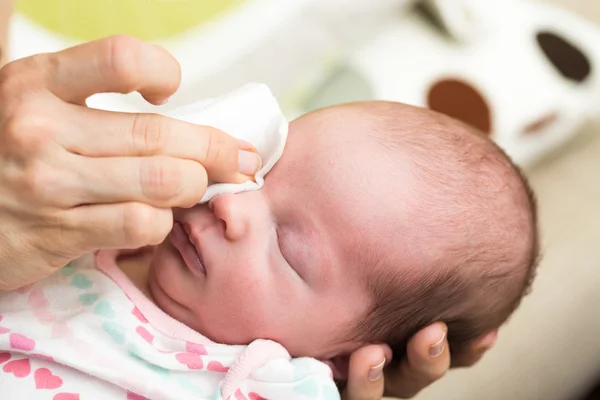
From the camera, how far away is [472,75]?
1956mm

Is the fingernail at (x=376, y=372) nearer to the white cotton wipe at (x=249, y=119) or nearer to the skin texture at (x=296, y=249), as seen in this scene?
the skin texture at (x=296, y=249)

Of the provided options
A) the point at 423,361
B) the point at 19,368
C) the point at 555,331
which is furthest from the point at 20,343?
the point at 555,331

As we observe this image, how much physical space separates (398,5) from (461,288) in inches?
50.4

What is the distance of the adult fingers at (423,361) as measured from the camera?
1.03m

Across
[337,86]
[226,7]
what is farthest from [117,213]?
[337,86]

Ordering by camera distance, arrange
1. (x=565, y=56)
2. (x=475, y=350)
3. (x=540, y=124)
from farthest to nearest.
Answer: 1. (x=565, y=56)
2. (x=540, y=124)
3. (x=475, y=350)

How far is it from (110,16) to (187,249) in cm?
85

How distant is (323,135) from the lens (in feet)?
3.37

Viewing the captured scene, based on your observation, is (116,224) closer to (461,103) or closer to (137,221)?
(137,221)

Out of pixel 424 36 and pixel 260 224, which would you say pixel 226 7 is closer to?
pixel 424 36

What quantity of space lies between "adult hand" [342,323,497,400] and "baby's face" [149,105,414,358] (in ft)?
0.26

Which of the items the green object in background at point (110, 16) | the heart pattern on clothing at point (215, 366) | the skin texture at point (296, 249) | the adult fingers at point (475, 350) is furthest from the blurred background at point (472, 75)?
the heart pattern on clothing at point (215, 366)

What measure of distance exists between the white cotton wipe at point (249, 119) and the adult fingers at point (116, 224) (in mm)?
211

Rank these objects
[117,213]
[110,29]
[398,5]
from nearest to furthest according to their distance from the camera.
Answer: [117,213]
[110,29]
[398,5]
